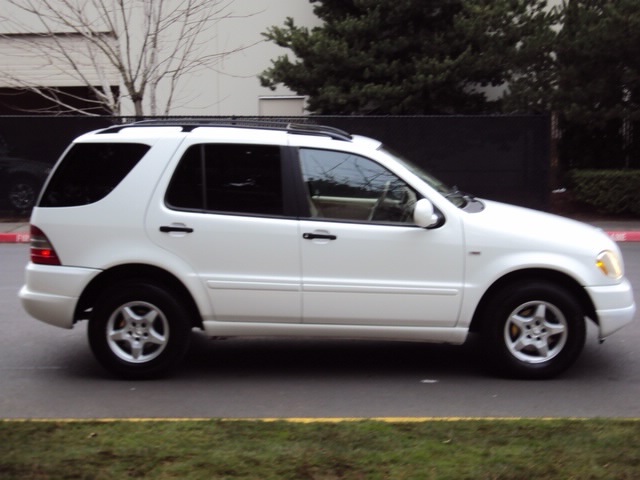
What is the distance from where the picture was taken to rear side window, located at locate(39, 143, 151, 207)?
6.61m

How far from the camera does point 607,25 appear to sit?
16.9 meters

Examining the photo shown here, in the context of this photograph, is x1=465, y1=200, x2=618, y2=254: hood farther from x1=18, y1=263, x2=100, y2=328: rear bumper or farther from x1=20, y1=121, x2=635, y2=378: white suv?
x1=18, y1=263, x2=100, y2=328: rear bumper

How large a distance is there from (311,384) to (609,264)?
94.6 inches

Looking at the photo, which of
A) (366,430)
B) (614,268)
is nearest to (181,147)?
(366,430)

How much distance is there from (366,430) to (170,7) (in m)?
18.2

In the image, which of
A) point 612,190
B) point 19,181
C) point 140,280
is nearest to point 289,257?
point 140,280

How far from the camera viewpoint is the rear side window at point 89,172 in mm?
6609

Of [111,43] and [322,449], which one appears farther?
[111,43]

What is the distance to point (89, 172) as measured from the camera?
21.8 ft

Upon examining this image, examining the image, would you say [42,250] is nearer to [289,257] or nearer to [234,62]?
[289,257]

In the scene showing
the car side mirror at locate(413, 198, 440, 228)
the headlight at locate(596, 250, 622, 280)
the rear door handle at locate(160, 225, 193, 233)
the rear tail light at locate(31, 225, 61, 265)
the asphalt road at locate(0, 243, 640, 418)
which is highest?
the car side mirror at locate(413, 198, 440, 228)

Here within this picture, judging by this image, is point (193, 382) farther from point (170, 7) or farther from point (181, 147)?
point (170, 7)

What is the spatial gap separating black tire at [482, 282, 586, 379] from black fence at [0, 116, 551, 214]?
39.6ft

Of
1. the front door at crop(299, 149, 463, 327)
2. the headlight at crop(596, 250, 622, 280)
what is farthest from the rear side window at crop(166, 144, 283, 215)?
the headlight at crop(596, 250, 622, 280)
